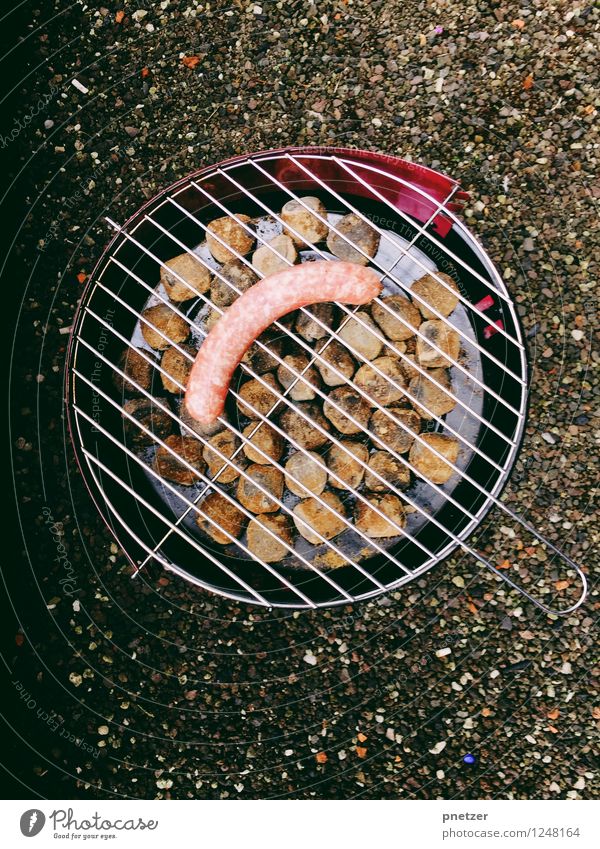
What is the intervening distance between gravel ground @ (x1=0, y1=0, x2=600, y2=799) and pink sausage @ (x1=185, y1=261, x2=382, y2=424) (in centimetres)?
66

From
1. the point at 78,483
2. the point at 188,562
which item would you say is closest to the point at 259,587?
the point at 188,562

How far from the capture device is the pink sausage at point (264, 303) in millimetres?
1215

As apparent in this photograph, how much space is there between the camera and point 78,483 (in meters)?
1.77

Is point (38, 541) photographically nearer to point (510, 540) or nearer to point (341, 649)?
point (341, 649)

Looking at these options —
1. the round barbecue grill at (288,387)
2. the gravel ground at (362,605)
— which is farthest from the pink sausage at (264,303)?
the gravel ground at (362,605)

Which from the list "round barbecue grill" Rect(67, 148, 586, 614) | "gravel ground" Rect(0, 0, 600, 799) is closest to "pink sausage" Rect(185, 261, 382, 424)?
"round barbecue grill" Rect(67, 148, 586, 614)

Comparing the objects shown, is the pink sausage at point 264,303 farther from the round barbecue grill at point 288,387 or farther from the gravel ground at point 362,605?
the gravel ground at point 362,605

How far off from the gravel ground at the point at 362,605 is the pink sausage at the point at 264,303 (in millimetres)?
663

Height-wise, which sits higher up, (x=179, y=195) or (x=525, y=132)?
(x=525, y=132)

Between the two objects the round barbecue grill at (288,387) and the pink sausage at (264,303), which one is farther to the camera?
the round barbecue grill at (288,387)

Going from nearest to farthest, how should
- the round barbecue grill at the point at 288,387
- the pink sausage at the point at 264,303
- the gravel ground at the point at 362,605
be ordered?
the pink sausage at the point at 264,303 → the round barbecue grill at the point at 288,387 → the gravel ground at the point at 362,605

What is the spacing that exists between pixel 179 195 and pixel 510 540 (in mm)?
1262

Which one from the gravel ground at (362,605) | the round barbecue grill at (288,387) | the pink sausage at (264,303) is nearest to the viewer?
the pink sausage at (264,303)

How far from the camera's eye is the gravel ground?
5.52 ft
